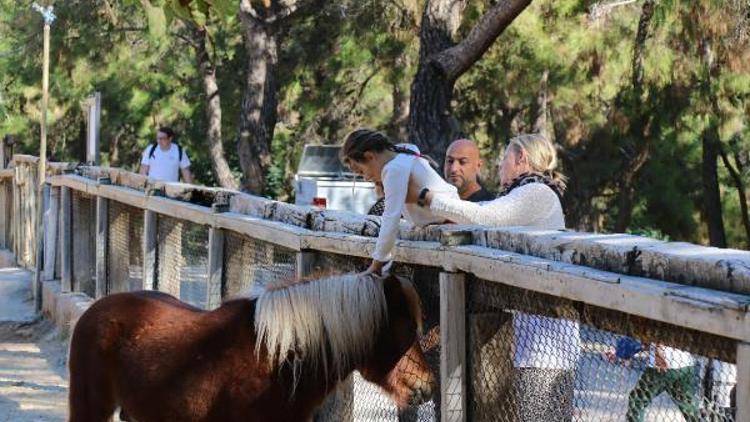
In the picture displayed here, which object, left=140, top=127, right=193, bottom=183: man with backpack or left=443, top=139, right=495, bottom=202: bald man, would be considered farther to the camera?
left=140, top=127, right=193, bottom=183: man with backpack

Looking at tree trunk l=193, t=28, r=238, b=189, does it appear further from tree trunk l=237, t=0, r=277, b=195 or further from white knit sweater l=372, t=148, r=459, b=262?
white knit sweater l=372, t=148, r=459, b=262

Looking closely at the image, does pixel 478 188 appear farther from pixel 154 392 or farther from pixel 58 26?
pixel 58 26

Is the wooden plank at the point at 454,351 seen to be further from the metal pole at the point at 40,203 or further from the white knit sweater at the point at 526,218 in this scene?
the metal pole at the point at 40,203

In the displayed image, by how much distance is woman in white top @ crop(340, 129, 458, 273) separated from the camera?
4.64 metres

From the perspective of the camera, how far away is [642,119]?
20.0 metres

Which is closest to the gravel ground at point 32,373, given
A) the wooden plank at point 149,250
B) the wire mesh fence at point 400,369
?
the wooden plank at point 149,250

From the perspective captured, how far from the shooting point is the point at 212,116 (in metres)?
22.9

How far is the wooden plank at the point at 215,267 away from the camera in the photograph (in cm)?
719

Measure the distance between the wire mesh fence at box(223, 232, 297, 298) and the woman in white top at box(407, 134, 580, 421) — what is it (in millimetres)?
1491

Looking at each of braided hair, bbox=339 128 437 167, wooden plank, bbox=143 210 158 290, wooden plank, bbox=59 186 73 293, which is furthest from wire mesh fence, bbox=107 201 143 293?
braided hair, bbox=339 128 437 167

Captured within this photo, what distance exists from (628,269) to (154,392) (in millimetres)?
2531

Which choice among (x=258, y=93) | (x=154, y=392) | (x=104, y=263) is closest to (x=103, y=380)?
(x=154, y=392)

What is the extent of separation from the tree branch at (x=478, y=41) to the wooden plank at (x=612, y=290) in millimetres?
6846

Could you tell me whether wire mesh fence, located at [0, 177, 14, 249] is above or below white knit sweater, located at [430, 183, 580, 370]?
below
